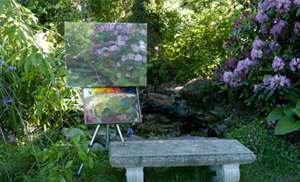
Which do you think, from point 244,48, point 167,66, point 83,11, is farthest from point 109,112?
point 83,11

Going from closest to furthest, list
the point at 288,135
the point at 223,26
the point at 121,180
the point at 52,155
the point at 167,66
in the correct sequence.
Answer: the point at 52,155 < the point at 121,180 < the point at 288,135 < the point at 223,26 < the point at 167,66

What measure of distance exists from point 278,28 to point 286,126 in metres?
1.03

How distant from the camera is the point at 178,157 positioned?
9.07 ft

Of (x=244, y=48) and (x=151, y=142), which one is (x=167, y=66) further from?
(x=151, y=142)

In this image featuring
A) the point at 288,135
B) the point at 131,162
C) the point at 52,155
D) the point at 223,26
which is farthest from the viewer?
the point at 223,26

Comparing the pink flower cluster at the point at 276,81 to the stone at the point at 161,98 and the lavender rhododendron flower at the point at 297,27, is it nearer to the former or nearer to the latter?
the lavender rhododendron flower at the point at 297,27

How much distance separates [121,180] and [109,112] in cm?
65

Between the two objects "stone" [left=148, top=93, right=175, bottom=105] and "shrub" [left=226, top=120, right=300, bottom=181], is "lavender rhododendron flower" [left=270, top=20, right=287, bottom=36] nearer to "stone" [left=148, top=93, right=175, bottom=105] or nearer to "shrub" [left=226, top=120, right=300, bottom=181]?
"shrub" [left=226, top=120, right=300, bottom=181]

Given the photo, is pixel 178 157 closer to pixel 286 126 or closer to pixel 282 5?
pixel 286 126

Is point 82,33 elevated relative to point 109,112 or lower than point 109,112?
elevated

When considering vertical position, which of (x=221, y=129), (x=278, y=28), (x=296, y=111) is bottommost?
(x=221, y=129)

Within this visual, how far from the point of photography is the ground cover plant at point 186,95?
2307 mm

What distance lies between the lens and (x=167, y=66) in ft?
22.2

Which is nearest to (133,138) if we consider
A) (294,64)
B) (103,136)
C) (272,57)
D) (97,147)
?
(103,136)
